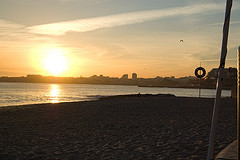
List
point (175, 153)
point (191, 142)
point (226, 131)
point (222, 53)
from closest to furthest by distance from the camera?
point (222, 53)
point (175, 153)
point (191, 142)
point (226, 131)

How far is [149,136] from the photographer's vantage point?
412 inches

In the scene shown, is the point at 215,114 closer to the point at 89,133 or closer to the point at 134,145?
the point at 134,145

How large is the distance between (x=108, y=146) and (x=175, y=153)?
286 cm

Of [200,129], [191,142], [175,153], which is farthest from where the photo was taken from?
[200,129]

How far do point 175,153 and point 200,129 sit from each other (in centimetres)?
412

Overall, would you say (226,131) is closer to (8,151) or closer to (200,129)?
(200,129)

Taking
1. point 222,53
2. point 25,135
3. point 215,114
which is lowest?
point 25,135

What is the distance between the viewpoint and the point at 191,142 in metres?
8.74

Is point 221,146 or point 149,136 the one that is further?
point 149,136

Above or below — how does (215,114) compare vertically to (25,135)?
above

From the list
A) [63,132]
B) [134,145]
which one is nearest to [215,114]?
[134,145]

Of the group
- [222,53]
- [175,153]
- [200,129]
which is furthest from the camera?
[200,129]

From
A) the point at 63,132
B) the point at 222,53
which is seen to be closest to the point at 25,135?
the point at 63,132

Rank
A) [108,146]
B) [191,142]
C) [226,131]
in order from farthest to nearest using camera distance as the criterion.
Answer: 1. [226,131]
2. [108,146]
3. [191,142]
